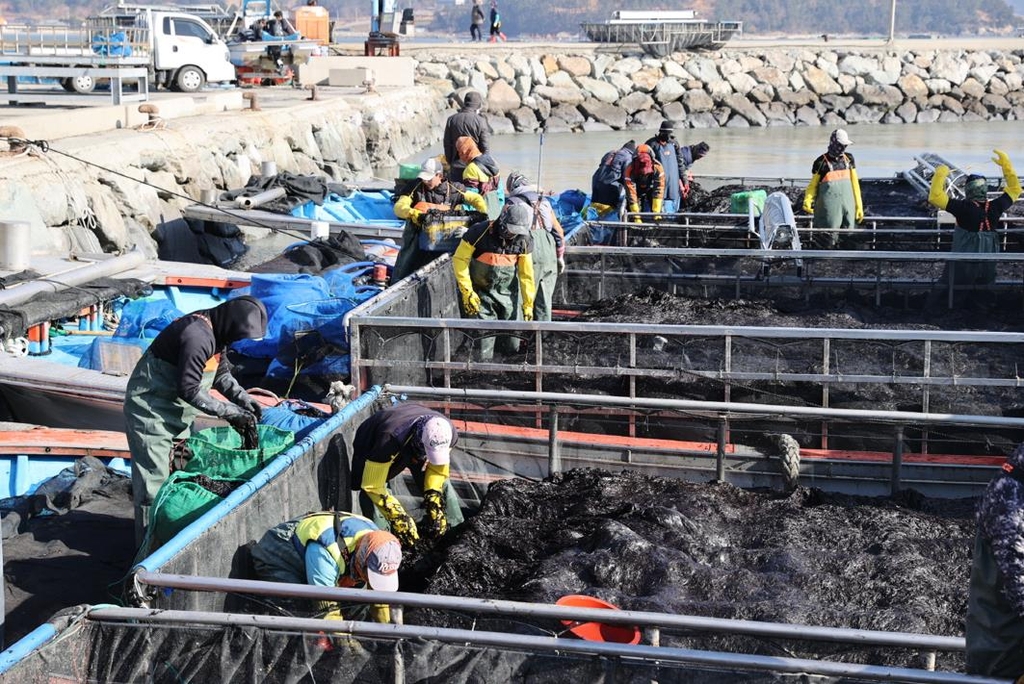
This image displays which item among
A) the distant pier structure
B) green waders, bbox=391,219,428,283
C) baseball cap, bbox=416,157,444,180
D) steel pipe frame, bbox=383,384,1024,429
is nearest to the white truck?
baseball cap, bbox=416,157,444,180

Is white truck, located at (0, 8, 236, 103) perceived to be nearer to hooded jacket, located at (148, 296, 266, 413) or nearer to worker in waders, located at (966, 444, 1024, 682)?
hooded jacket, located at (148, 296, 266, 413)

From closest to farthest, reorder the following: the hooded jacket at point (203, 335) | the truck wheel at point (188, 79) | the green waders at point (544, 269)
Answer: the hooded jacket at point (203, 335) < the green waders at point (544, 269) < the truck wheel at point (188, 79)

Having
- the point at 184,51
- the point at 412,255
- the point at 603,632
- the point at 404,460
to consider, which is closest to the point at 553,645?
the point at 603,632

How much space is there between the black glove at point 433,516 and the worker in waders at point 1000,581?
292cm

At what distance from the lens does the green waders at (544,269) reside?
10.1m

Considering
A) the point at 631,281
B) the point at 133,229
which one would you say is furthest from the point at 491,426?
the point at 133,229

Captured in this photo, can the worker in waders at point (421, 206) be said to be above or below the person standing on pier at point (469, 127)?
below

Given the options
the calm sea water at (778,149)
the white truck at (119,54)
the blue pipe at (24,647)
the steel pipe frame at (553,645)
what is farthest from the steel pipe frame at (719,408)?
the calm sea water at (778,149)

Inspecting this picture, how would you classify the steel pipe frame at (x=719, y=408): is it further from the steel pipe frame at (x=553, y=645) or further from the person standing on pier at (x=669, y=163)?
the person standing on pier at (x=669, y=163)

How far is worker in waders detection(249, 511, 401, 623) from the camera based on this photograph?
17.6 feet

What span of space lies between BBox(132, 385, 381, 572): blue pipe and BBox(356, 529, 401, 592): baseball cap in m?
0.72

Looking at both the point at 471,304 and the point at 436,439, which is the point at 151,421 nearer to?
the point at 436,439

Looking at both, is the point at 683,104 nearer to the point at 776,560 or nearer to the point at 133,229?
the point at 133,229

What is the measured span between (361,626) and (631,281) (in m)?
7.61
